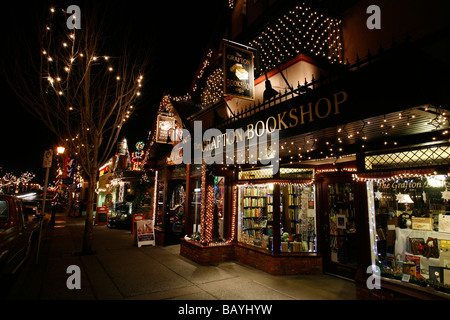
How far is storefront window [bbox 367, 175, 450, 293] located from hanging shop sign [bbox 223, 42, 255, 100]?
3.85 m

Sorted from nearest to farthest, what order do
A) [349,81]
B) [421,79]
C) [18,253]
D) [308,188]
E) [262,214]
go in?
[421,79], [349,81], [18,253], [308,188], [262,214]

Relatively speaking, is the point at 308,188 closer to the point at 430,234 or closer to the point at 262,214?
the point at 262,214

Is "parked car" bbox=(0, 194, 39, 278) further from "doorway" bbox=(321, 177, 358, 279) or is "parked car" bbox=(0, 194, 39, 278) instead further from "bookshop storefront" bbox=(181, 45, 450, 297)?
"doorway" bbox=(321, 177, 358, 279)

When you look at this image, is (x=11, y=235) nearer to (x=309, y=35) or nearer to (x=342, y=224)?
(x=342, y=224)

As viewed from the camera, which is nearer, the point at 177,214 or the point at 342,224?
the point at 342,224

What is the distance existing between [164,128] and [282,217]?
649 centimetres

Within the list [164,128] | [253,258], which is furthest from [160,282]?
Result: [164,128]

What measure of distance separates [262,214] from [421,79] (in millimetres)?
Answer: 5954

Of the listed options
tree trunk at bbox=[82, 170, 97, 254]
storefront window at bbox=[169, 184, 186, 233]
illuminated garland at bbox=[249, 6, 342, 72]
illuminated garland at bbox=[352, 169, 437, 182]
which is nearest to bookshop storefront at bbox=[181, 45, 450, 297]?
illuminated garland at bbox=[352, 169, 437, 182]

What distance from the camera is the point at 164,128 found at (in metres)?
10.7

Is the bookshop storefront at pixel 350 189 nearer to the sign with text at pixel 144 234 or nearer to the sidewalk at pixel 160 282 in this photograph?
the sidewalk at pixel 160 282

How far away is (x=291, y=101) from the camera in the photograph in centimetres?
488

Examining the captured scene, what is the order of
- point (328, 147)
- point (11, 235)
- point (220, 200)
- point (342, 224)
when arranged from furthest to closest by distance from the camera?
point (220, 200), point (342, 224), point (328, 147), point (11, 235)

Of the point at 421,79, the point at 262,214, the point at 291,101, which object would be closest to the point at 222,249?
the point at 262,214
